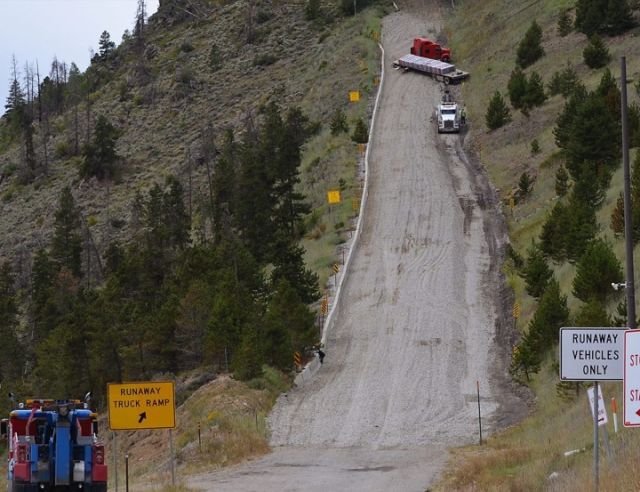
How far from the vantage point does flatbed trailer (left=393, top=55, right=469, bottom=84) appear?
310ft

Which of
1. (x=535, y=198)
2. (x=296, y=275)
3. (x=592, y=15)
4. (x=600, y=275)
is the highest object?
(x=592, y=15)

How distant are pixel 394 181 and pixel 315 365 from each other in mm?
29799

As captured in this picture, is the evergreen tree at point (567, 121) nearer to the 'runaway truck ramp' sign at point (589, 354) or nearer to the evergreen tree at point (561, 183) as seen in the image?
the evergreen tree at point (561, 183)

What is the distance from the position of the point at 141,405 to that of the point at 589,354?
9.94m

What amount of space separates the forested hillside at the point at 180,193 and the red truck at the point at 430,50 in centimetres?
489

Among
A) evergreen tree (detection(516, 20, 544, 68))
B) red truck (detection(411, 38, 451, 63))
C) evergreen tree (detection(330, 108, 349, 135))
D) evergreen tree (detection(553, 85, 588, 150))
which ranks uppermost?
red truck (detection(411, 38, 451, 63))

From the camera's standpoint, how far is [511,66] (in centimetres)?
8738

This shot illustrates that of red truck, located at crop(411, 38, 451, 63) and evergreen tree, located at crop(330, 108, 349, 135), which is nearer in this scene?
evergreen tree, located at crop(330, 108, 349, 135)

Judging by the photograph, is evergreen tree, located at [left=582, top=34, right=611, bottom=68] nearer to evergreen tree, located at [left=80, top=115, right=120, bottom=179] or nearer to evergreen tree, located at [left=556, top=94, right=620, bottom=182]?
evergreen tree, located at [left=556, top=94, right=620, bottom=182]

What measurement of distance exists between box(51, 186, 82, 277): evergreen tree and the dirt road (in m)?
24.8

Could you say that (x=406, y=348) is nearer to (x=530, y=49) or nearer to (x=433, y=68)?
(x=530, y=49)

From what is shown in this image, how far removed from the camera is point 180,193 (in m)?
84.5

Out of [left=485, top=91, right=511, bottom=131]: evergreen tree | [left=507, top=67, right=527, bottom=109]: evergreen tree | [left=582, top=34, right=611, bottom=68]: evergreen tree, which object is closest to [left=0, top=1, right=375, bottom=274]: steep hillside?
[left=485, top=91, right=511, bottom=131]: evergreen tree

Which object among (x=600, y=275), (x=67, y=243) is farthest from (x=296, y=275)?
(x=67, y=243)
